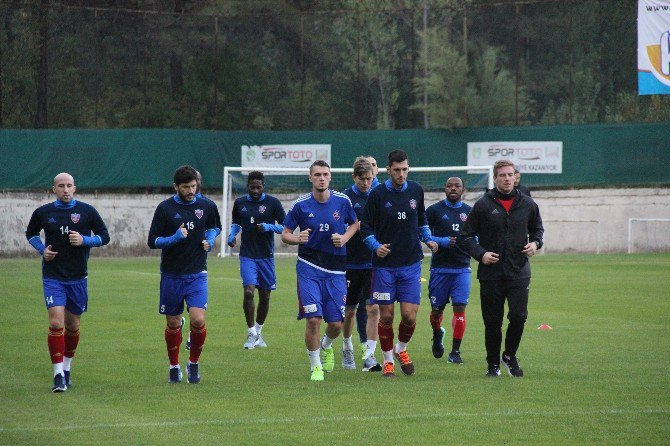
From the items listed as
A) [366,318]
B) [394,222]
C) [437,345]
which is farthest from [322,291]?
[437,345]

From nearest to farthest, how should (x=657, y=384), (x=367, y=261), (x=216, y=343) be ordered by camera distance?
(x=657, y=384), (x=367, y=261), (x=216, y=343)

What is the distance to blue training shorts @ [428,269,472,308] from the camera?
13930 mm

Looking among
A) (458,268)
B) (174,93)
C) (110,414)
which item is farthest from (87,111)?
(110,414)

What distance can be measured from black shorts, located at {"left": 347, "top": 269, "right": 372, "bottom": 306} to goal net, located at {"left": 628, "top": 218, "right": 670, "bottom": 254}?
926 inches

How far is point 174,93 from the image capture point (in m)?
39.5

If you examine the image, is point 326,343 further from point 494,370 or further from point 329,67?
point 329,67

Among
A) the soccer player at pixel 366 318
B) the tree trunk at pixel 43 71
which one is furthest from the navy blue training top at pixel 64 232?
the tree trunk at pixel 43 71

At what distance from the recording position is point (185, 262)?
11828 mm

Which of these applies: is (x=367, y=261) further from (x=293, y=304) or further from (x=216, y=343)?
(x=293, y=304)

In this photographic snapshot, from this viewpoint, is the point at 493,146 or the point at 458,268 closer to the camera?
the point at 458,268

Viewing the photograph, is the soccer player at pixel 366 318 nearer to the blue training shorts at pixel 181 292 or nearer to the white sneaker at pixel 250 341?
the white sneaker at pixel 250 341

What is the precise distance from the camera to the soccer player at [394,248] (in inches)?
483

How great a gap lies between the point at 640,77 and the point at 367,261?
24467mm

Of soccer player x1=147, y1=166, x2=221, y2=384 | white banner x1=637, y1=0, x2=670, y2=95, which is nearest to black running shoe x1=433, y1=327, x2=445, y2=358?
soccer player x1=147, y1=166, x2=221, y2=384
